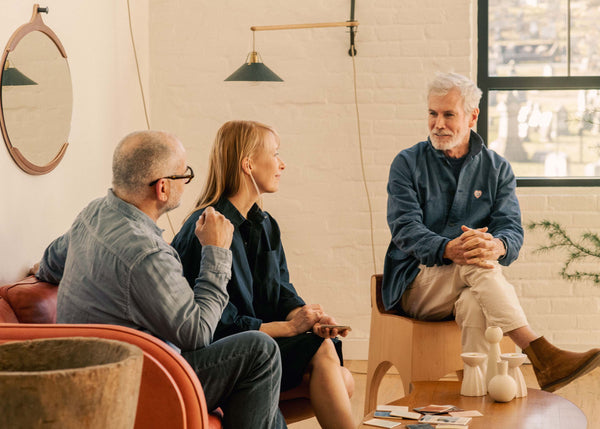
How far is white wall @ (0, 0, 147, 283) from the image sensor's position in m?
2.71

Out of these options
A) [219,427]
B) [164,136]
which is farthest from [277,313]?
[164,136]

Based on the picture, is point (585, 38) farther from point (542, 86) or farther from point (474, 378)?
point (474, 378)

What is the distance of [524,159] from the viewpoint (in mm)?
4516

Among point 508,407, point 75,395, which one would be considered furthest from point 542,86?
point 75,395

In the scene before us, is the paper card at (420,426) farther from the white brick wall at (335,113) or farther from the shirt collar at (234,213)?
the white brick wall at (335,113)

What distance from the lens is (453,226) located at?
323cm

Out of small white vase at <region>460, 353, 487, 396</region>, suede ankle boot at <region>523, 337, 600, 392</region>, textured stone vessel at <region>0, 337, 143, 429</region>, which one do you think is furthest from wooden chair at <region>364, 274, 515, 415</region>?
textured stone vessel at <region>0, 337, 143, 429</region>

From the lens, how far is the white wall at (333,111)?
14.3 ft

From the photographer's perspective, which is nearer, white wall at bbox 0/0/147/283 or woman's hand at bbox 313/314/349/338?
woman's hand at bbox 313/314/349/338

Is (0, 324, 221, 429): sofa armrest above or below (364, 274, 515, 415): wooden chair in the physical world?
above

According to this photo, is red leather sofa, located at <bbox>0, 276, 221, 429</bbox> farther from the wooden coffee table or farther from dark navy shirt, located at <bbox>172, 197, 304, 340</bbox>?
dark navy shirt, located at <bbox>172, 197, 304, 340</bbox>

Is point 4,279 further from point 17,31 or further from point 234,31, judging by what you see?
point 234,31

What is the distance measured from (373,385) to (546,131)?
82.5 inches

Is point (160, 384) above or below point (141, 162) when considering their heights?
below
